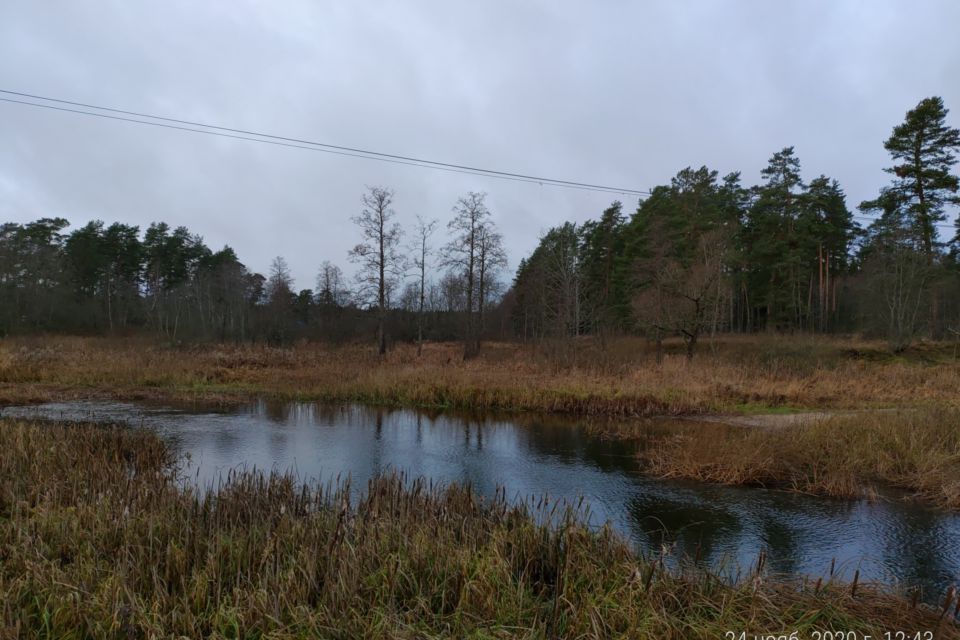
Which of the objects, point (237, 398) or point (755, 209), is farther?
point (755, 209)

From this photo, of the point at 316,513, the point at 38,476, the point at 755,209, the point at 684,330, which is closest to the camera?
the point at 316,513

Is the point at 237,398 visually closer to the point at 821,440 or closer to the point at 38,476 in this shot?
the point at 38,476

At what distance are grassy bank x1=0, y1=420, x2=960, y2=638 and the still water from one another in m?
0.73

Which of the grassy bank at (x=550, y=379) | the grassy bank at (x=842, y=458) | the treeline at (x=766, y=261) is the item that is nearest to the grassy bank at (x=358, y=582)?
the grassy bank at (x=842, y=458)

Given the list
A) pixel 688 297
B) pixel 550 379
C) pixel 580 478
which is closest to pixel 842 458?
pixel 580 478

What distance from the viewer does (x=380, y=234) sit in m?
34.5

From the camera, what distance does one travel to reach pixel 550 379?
20891 mm

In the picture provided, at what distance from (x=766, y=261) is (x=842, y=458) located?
35.3m

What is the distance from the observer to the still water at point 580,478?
267 inches

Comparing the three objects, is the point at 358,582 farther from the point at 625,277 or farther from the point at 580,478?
the point at 625,277

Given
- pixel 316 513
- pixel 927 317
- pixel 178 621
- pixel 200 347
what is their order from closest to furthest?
pixel 178 621
pixel 316 513
pixel 927 317
pixel 200 347

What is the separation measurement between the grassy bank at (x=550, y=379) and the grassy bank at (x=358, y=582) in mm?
12514

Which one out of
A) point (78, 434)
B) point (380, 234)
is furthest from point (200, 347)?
point (78, 434)

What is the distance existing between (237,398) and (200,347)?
1608 cm
